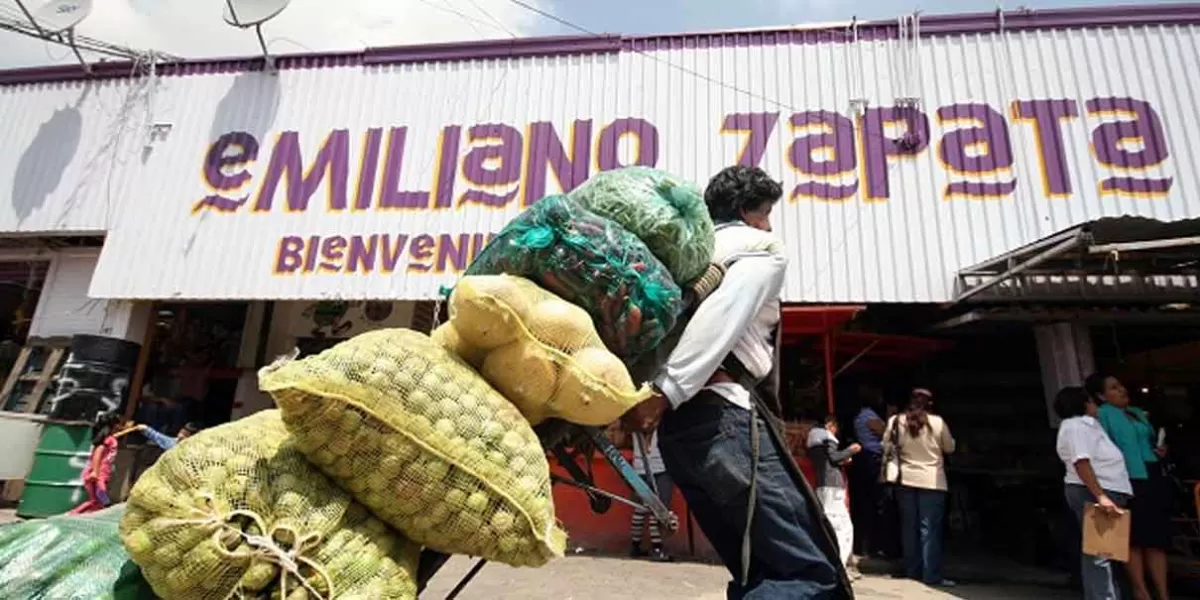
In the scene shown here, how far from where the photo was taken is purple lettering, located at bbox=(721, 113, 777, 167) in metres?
7.16

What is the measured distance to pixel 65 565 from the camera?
1330 millimetres

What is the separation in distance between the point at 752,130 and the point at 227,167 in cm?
690

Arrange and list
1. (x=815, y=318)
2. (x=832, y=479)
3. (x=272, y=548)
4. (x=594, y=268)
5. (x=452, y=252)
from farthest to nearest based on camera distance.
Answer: (x=452, y=252) → (x=815, y=318) → (x=832, y=479) → (x=594, y=268) → (x=272, y=548)

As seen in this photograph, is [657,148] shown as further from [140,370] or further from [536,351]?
[140,370]

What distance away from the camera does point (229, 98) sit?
8.59 m

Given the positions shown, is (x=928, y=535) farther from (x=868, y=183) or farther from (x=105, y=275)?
(x=105, y=275)

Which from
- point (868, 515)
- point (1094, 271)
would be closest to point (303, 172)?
point (868, 515)

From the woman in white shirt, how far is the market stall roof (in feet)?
4.28

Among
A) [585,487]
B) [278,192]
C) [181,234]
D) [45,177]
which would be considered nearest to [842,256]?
[585,487]

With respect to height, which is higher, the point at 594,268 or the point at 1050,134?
the point at 1050,134

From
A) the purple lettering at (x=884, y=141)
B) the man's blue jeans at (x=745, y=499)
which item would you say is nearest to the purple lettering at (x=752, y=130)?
the purple lettering at (x=884, y=141)

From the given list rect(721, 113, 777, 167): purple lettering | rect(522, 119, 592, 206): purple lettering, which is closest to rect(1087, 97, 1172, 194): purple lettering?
rect(721, 113, 777, 167): purple lettering

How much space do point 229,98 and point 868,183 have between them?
8522 millimetres

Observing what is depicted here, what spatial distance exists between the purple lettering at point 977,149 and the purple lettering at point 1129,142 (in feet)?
3.08
